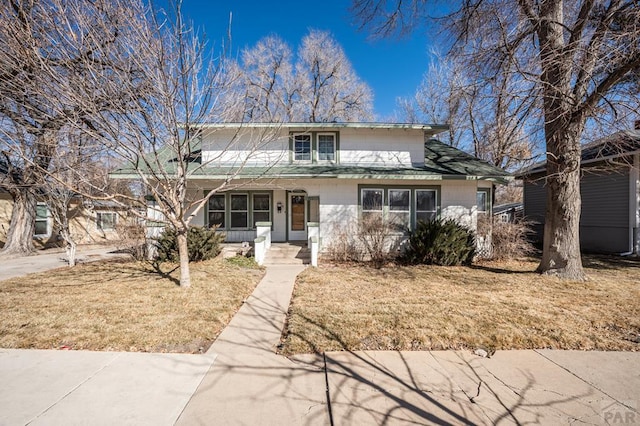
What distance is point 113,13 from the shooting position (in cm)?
572

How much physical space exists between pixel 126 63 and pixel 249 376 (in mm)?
6566

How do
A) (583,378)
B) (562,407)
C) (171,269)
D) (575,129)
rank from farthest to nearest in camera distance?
1. (171,269)
2. (575,129)
3. (583,378)
4. (562,407)

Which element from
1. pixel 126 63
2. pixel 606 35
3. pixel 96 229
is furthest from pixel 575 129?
pixel 96 229

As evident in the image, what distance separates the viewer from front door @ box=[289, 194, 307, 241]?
41.3ft

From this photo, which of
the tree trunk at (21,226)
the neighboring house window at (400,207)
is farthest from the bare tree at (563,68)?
the tree trunk at (21,226)

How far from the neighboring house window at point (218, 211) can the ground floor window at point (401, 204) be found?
6024mm

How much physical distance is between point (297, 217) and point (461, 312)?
8.73 m

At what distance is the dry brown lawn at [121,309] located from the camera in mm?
3840

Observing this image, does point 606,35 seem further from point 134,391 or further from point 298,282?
point 134,391

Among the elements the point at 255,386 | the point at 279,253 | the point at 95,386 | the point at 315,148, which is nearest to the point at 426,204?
the point at 315,148

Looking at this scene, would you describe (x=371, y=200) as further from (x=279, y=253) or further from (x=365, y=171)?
(x=279, y=253)

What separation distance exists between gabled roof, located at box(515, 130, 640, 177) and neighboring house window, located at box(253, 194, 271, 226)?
9647mm

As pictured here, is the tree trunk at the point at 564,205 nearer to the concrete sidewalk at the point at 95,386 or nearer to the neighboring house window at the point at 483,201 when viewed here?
the neighboring house window at the point at 483,201

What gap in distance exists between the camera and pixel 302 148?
11.5m
